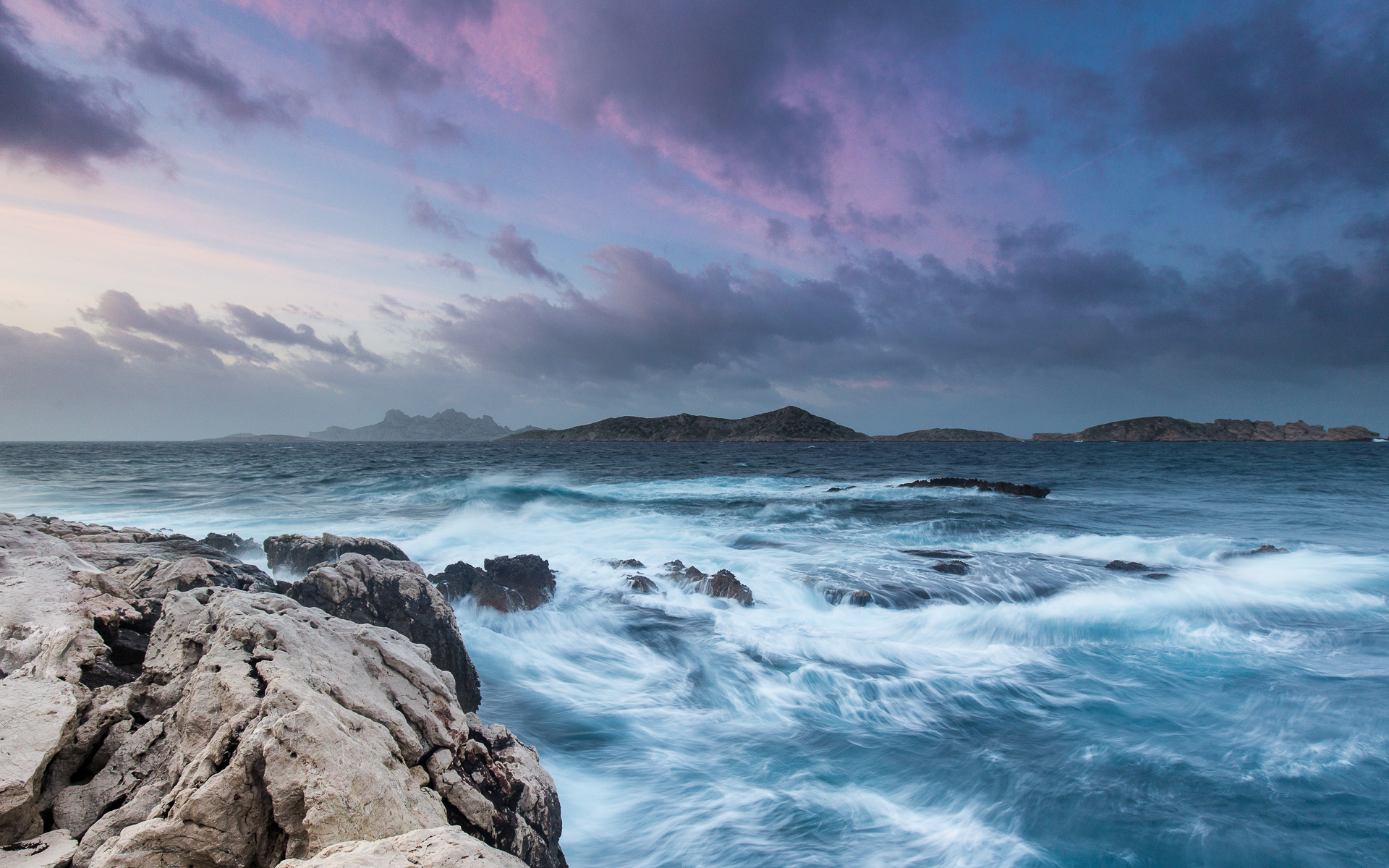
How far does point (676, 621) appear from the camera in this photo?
10680 millimetres

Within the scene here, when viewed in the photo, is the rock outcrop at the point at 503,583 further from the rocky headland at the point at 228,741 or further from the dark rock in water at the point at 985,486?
the dark rock in water at the point at 985,486

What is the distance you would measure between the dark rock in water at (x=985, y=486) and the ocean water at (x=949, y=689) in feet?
27.1

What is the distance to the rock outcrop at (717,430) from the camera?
154m

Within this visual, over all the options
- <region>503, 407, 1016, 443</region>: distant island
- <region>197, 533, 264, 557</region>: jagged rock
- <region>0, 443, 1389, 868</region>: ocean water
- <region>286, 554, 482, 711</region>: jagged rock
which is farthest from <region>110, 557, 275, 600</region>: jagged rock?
<region>503, 407, 1016, 443</region>: distant island

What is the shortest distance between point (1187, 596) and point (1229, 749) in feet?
22.0

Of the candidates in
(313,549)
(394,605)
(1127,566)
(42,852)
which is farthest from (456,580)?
(1127,566)

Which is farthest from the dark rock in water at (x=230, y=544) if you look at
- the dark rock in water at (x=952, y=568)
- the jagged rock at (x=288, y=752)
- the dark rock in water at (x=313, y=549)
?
the dark rock in water at (x=952, y=568)

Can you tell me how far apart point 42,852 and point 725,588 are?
9890 mm

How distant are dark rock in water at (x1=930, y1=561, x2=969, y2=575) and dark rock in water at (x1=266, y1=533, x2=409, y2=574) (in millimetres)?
11485

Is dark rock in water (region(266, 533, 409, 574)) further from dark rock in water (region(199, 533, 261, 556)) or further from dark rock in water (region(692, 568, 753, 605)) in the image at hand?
dark rock in water (region(692, 568, 753, 605))

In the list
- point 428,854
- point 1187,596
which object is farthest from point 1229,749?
point 428,854

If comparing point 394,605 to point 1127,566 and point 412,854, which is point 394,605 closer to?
point 412,854

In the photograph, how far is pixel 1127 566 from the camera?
14.2m

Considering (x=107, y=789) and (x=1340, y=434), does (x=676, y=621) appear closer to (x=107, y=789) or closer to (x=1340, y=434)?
(x=107, y=789)
